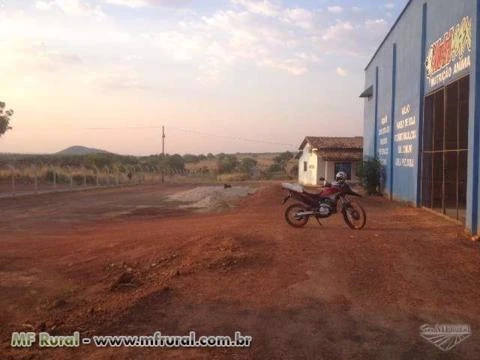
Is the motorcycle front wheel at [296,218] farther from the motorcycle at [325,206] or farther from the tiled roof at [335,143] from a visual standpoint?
the tiled roof at [335,143]

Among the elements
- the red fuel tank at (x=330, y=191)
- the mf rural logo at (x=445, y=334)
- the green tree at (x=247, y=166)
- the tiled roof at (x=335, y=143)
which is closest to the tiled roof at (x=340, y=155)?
the tiled roof at (x=335, y=143)

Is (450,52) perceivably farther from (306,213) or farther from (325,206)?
(306,213)

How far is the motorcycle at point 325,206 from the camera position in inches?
519

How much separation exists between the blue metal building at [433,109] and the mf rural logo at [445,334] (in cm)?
668

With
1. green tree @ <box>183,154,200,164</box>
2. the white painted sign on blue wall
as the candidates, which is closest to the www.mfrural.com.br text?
the white painted sign on blue wall

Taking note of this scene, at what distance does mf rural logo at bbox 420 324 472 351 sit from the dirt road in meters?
0.09

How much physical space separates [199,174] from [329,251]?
67.1 m

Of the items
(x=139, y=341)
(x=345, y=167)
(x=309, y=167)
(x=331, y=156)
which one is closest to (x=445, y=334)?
(x=139, y=341)

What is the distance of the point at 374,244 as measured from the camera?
10.9 m

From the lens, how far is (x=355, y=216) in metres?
13.2

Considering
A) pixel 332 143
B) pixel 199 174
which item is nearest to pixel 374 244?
pixel 332 143

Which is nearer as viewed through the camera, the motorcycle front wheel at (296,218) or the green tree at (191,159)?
the motorcycle front wheel at (296,218)

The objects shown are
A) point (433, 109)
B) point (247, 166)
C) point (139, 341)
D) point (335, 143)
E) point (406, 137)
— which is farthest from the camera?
point (247, 166)

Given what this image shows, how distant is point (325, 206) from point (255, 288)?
618 centimetres
